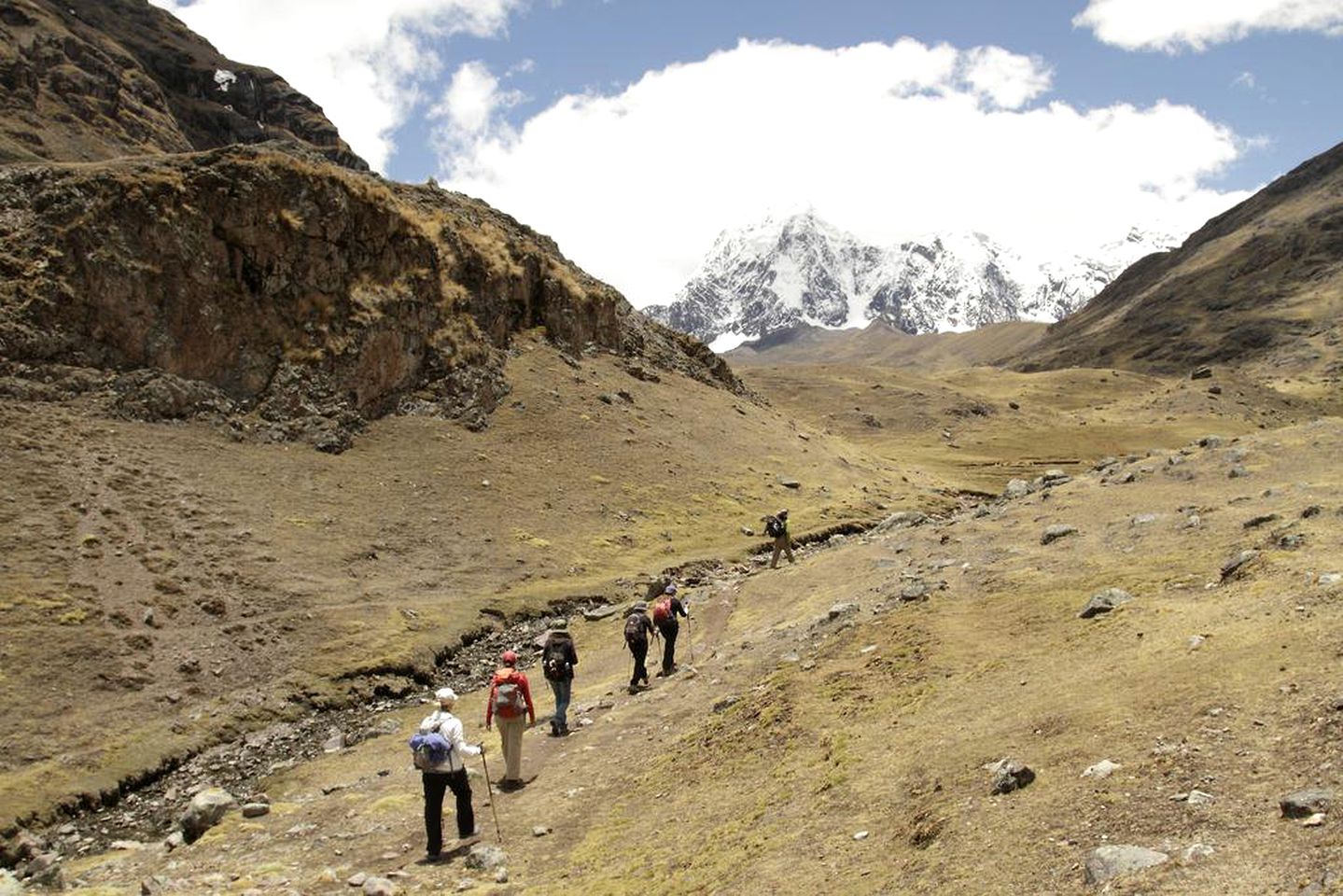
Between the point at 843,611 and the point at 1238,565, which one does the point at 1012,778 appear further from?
the point at 843,611

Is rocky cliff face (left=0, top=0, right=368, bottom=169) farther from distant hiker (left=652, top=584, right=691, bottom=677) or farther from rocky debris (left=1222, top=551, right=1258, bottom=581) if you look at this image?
rocky debris (left=1222, top=551, right=1258, bottom=581)

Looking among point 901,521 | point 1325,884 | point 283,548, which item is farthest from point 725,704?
point 901,521

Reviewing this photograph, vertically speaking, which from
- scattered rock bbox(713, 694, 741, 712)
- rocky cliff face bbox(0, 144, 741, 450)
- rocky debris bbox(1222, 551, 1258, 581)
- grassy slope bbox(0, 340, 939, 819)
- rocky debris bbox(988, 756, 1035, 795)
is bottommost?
scattered rock bbox(713, 694, 741, 712)

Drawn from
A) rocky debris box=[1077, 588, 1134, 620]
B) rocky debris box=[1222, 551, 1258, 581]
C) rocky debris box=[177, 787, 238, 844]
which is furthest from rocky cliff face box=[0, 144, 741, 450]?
rocky debris box=[1222, 551, 1258, 581]

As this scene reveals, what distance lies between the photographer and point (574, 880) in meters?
15.1

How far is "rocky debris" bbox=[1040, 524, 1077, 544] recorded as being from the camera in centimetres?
3150

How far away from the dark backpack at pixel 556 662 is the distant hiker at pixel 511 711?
2.18 m

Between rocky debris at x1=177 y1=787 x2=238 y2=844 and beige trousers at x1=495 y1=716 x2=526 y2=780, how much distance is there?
22.0ft

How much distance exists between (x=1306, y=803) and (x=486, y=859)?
39.4 feet

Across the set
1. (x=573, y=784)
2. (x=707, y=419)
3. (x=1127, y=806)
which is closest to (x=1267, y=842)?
(x=1127, y=806)

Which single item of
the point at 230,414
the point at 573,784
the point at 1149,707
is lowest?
the point at 573,784

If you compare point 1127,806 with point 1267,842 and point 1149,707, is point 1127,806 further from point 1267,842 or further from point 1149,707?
point 1149,707

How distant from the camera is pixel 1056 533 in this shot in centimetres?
3181

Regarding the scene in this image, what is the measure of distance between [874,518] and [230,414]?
3779 cm
